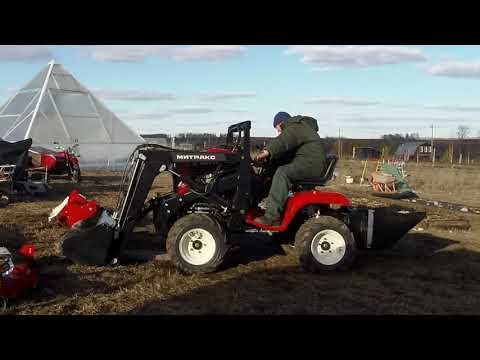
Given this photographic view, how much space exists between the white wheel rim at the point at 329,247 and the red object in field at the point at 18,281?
126 inches

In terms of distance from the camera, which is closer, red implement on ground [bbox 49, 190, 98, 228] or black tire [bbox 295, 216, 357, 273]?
black tire [bbox 295, 216, 357, 273]

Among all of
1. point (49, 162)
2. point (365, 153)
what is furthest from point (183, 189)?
point (365, 153)

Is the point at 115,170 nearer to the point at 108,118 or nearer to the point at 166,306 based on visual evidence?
the point at 108,118

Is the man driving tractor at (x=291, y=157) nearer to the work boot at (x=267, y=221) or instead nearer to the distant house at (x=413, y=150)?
the work boot at (x=267, y=221)

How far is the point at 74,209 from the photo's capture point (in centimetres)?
832

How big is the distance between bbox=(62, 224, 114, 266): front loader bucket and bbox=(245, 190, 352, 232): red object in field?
1.72m

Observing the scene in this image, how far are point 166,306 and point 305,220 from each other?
2.58 metres

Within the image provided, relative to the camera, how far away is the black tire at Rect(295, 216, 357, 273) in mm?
6637

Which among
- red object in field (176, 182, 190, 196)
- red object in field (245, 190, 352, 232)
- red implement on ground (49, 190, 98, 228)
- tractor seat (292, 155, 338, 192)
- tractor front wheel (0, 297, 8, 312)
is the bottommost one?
tractor front wheel (0, 297, 8, 312)

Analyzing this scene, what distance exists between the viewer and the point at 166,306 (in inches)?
205

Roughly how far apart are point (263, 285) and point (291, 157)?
186 cm

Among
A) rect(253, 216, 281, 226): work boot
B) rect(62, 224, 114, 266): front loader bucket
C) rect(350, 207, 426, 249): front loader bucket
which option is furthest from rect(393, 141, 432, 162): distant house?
rect(62, 224, 114, 266): front loader bucket

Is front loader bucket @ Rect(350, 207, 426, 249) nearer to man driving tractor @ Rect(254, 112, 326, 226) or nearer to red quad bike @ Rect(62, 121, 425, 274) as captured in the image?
red quad bike @ Rect(62, 121, 425, 274)

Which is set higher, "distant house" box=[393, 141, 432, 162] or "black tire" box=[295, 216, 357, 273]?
"distant house" box=[393, 141, 432, 162]
